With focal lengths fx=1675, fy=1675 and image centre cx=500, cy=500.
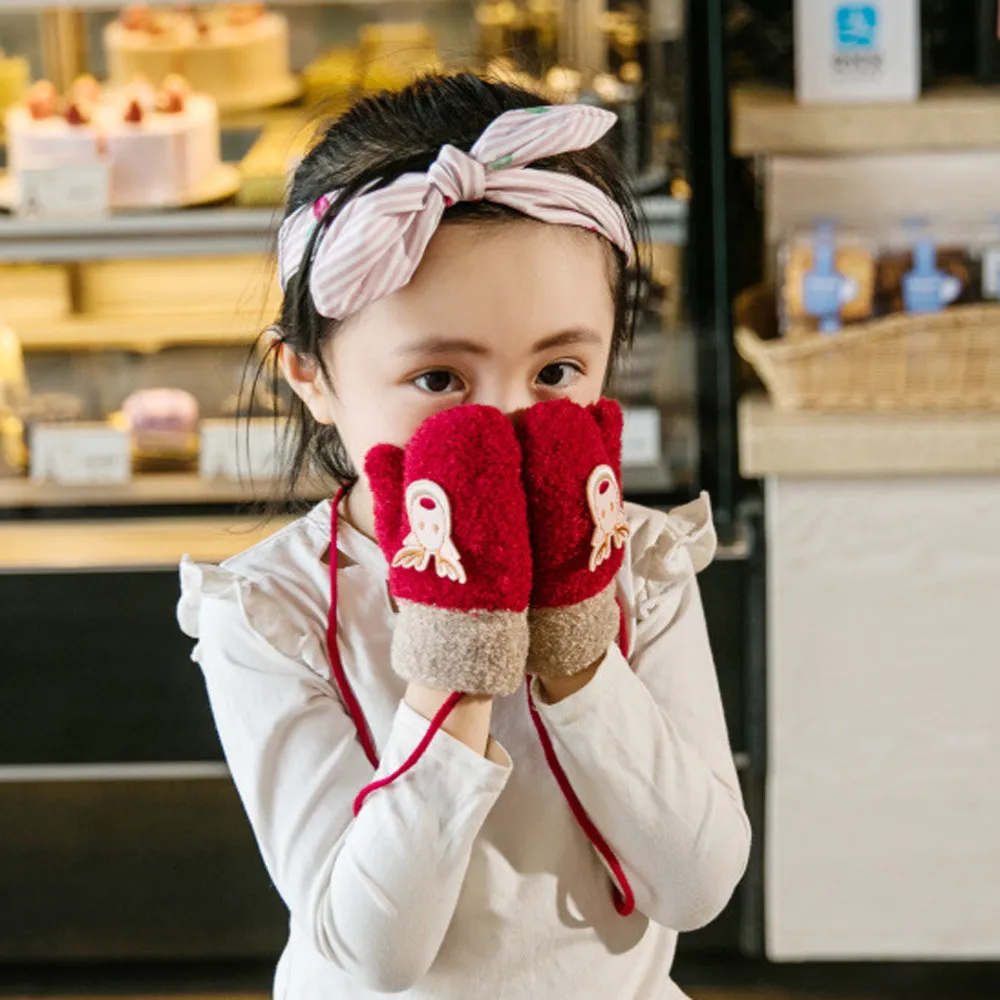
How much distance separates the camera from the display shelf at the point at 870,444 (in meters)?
2.11

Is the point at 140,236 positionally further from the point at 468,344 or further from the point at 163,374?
the point at 468,344

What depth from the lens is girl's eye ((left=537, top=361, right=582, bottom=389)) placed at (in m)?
0.98

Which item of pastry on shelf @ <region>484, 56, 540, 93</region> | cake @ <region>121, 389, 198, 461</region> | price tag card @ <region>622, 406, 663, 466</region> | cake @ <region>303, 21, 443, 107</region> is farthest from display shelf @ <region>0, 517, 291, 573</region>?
pastry on shelf @ <region>484, 56, 540, 93</region>

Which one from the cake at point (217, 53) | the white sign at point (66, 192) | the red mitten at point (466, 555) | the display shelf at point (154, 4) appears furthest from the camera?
the cake at point (217, 53)

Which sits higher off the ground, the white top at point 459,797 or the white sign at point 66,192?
the white sign at point 66,192

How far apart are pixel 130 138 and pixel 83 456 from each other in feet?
1.46

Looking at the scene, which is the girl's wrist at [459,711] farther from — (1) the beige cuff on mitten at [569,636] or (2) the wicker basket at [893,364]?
(2) the wicker basket at [893,364]

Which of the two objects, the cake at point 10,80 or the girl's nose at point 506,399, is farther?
the cake at point 10,80

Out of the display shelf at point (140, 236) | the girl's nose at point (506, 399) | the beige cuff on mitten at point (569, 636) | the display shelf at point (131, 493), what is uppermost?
the girl's nose at point (506, 399)

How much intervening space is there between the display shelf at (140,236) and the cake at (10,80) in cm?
23

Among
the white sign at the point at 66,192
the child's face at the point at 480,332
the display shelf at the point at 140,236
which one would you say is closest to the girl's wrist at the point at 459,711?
the child's face at the point at 480,332

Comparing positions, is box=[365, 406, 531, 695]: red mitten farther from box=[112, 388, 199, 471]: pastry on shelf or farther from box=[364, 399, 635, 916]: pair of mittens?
box=[112, 388, 199, 471]: pastry on shelf

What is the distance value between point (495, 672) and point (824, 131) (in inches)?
54.7

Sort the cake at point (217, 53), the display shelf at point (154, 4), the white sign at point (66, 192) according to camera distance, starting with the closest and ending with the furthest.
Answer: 1. the display shelf at point (154, 4)
2. the white sign at point (66, 192)
3. the cake at point (217, 53)
